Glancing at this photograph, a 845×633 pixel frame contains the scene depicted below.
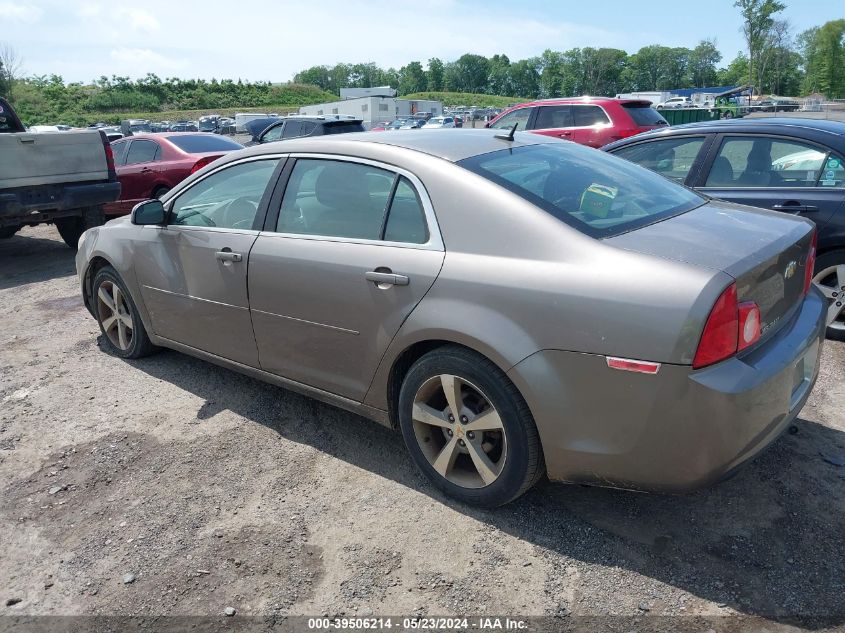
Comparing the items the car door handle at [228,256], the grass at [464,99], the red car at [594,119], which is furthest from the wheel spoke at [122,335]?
the grass at [464,99]

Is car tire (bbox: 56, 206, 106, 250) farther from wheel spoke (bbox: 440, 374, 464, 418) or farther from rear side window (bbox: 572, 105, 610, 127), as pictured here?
rear side window (bbox: 572, 105, 610, 127)

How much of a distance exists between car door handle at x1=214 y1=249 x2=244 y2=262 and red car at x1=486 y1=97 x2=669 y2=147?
8736 millimetres

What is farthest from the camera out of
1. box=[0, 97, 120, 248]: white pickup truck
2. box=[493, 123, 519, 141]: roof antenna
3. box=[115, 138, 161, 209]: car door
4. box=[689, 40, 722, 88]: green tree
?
box=[689, 40, 722, 88]: green tree

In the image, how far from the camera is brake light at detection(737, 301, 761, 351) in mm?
2389

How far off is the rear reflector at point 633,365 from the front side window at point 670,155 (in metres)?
3.24

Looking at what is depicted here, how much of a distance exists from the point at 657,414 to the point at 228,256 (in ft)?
8.02

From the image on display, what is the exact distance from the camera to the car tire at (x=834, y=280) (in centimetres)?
460

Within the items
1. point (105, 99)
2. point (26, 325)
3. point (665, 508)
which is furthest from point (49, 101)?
point (665, 508)

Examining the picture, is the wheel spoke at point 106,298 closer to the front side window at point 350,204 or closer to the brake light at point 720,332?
the front side window at point 350,204

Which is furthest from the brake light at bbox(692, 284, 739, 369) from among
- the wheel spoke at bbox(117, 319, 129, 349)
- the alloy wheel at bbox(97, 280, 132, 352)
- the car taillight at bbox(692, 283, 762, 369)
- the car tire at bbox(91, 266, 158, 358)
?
the wheel spoke at bbox(117, 319, 129, 349)

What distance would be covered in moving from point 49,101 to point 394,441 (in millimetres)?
94619

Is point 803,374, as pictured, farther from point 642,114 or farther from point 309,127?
point 309,127

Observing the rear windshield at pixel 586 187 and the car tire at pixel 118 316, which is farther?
the car tire at pixel 118 316

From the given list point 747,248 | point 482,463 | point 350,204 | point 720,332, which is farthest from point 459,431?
point 747,248
